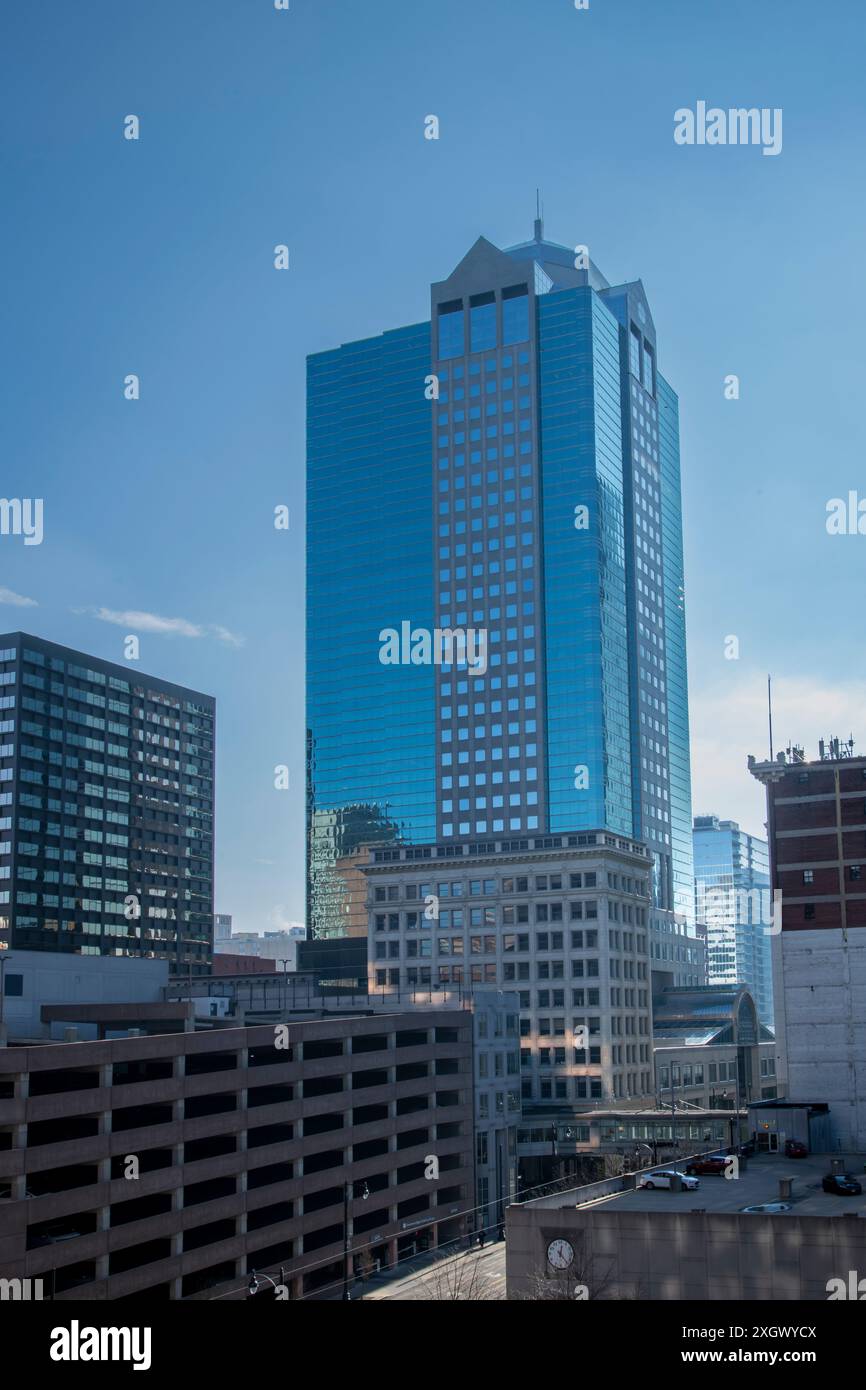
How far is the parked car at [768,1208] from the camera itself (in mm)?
49987

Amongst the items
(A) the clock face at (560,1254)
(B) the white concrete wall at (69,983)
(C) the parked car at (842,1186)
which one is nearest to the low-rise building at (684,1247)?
(A) the clock face at (560,1254)

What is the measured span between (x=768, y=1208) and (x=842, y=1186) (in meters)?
6.74

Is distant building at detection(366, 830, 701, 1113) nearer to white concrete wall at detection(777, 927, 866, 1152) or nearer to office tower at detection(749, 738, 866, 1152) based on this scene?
office tower at detection(749, 738, 866, 1152)

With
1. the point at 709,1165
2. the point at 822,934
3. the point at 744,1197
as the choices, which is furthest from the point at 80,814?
the point at 744,1197

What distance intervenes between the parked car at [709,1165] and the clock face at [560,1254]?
1593cm

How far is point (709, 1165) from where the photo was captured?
220ft

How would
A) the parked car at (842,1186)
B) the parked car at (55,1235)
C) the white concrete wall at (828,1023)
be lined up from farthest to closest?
the white concrete wall at (828,1023) < the parked car at (842,1186) < the parked car at (55,1235)

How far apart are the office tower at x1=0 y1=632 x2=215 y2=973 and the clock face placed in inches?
5064

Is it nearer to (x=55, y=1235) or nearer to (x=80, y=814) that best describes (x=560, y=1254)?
(x=55, y=1235)

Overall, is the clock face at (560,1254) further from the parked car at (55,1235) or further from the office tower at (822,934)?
the office tower at (822,934)

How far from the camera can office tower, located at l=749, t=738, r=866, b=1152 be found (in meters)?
105

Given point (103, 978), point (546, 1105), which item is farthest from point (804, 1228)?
point (546, 1105)
